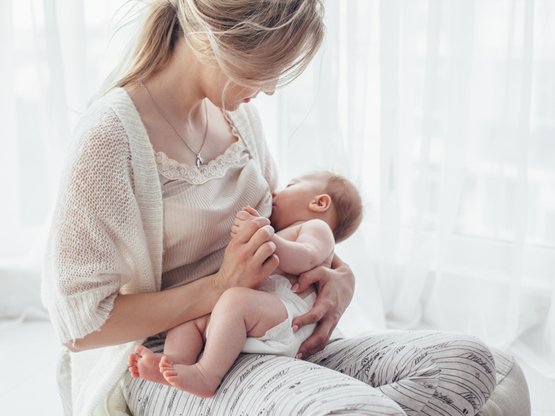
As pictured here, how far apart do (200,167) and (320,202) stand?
0.40 metres

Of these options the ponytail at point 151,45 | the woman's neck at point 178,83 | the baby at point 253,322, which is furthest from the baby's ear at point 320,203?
the ponytail at point 151,45

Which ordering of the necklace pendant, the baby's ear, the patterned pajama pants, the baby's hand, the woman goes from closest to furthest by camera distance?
1. the patterned pajama pants
2. the woman
3. the baby's hand
4. the necklace pendant
5. the baby's ear

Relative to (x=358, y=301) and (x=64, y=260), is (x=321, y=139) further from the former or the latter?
(x=64, y=260)

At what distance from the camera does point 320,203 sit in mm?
1433

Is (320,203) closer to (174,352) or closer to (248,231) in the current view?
(248,231)

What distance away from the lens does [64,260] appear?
100cm

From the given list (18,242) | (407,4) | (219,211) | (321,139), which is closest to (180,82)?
(219,211)

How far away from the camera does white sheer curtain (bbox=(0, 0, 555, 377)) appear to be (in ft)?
6.51

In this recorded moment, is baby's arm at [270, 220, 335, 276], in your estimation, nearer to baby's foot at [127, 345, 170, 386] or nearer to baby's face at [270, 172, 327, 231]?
baby's face at [270, 172, 327, 231]

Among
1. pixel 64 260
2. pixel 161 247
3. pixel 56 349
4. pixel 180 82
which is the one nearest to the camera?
pixel 64 260

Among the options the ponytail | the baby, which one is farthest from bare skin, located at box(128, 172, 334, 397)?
the ponytail

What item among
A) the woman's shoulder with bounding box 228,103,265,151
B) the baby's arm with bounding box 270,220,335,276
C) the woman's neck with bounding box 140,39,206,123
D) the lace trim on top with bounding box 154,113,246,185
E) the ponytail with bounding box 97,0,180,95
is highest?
the ponytail with bounding box 97,0,180,95

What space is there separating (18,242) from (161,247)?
1.72 metres

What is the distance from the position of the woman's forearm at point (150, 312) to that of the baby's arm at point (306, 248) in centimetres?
17
